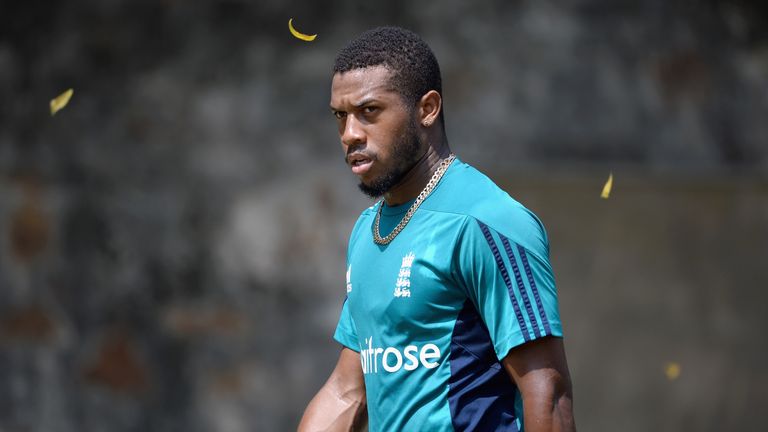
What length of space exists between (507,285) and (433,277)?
153 millimetres

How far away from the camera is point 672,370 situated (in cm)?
528

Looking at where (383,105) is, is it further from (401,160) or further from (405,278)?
(405,278)

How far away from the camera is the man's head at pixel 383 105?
2398mm

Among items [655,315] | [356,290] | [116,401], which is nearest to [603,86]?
[655,315]

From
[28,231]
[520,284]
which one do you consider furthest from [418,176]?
[28,231]

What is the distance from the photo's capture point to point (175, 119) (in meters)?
5.25

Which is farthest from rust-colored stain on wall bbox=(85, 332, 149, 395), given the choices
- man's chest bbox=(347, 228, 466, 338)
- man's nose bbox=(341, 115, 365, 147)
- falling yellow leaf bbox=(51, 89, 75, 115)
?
man's nose bbox=(341, 115, 365, 147)

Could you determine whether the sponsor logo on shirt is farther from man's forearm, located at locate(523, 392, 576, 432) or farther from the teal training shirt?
man's forearm, located at locate(523, 392, 576, 432)

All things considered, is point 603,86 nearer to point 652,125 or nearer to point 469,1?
point 652,125

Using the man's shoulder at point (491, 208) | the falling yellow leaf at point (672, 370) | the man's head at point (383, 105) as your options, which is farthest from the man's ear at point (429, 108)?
the falling yellow leaf at point (672, 370)

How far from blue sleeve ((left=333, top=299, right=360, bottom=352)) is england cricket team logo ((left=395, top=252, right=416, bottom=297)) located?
0.32m

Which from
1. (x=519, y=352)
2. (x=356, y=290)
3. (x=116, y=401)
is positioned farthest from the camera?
(x=116, y=401)

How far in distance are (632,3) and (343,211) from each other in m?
1.63

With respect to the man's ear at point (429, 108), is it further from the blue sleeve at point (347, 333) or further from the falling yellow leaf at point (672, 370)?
the falling yellow leaf at point (672, 370)
